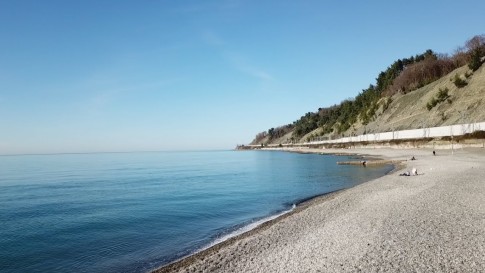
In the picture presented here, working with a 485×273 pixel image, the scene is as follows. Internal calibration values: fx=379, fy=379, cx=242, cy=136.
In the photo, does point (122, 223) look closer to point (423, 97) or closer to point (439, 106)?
point (439, 106)

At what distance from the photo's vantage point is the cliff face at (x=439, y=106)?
73.8 meters

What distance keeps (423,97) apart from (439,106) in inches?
764

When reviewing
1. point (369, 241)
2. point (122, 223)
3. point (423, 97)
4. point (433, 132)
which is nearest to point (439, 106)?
point (433, 132)

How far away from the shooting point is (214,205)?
29.0 m

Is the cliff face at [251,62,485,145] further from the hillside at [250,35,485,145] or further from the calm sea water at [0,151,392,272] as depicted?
the calm sea water at [0,151,392,272]

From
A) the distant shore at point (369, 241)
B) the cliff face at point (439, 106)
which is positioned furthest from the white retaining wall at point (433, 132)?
the distant shore at point (369, 241)

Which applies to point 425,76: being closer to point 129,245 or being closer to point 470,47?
point 470,47

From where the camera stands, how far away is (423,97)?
106m

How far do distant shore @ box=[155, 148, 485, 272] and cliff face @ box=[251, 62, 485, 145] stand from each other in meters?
57.2

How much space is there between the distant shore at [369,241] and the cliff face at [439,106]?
57209 millimetres

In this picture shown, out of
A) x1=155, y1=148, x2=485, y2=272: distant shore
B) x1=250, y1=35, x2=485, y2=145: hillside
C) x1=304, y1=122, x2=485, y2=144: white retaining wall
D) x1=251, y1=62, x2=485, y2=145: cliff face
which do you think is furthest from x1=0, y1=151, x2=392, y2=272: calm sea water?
x1=250, y1=35, x2=485, y2=145: hillside

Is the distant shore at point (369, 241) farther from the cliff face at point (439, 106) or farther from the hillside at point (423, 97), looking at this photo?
the hillside at point (423, 97)

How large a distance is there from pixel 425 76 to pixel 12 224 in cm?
13370

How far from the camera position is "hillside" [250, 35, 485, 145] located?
7867 centimetres
